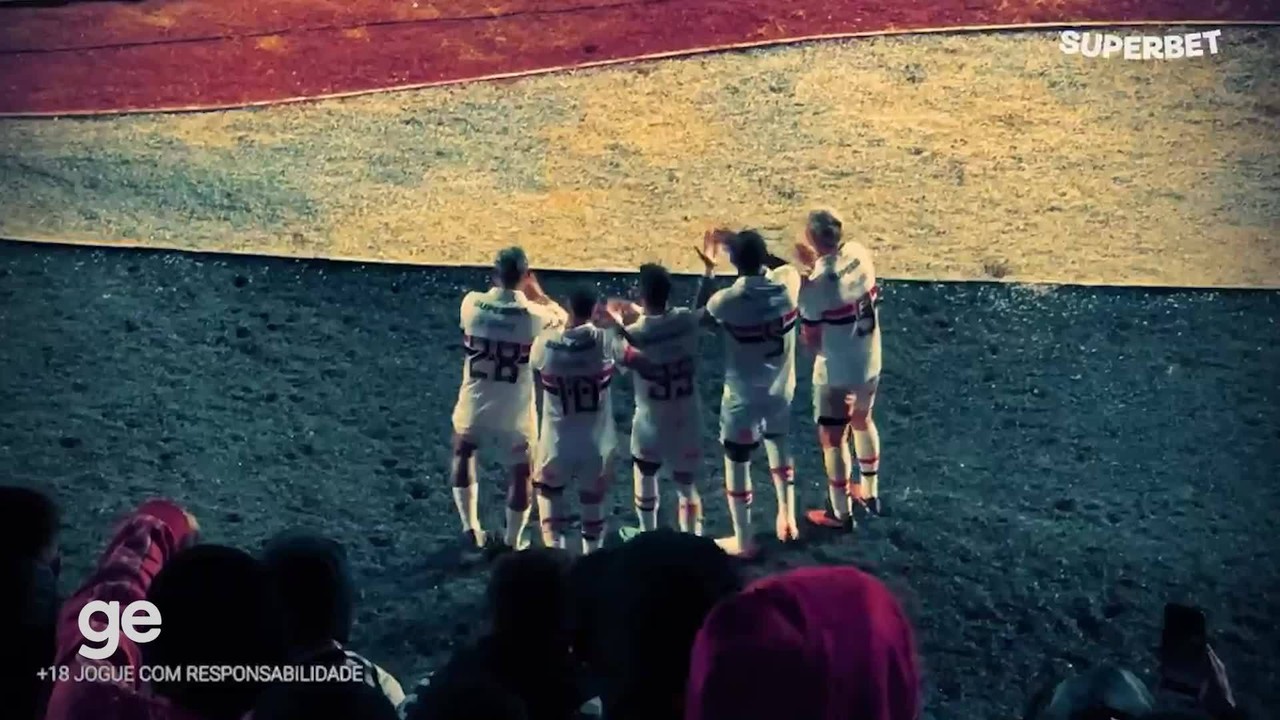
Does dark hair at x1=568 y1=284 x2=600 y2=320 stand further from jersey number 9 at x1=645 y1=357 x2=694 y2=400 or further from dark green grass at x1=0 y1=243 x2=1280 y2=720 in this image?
jersey number 9 at x1=645 y1=357 x2=694 y2=400

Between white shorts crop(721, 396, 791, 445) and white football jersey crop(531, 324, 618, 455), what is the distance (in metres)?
0.31

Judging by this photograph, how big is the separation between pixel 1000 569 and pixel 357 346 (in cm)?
184

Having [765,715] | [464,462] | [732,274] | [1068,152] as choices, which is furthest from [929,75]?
[765,715]

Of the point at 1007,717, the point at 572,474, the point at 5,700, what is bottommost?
the point at 1007,717

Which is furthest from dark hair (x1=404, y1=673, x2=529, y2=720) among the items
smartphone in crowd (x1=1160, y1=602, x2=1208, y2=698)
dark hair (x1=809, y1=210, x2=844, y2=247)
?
dark hair (x1=809, y1=210, x2=844, y2=247)

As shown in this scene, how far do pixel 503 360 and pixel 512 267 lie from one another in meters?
0.26

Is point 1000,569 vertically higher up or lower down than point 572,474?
lower down

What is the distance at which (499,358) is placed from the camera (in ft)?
14.7

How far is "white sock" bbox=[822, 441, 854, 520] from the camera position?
175 inches

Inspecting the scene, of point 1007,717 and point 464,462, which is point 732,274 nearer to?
point 464,462

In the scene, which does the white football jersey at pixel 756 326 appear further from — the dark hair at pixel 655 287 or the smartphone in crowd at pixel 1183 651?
the smartphone in crowd at pixel 1183 651

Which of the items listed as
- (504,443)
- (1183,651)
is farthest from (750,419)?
(1183,651)

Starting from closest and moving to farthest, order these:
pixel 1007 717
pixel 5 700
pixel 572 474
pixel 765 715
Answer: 1. pixel 765 715
2. pixel 5 700
3. pixel 1007 717
4. pixel 572 474

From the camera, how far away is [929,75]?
4.42m
